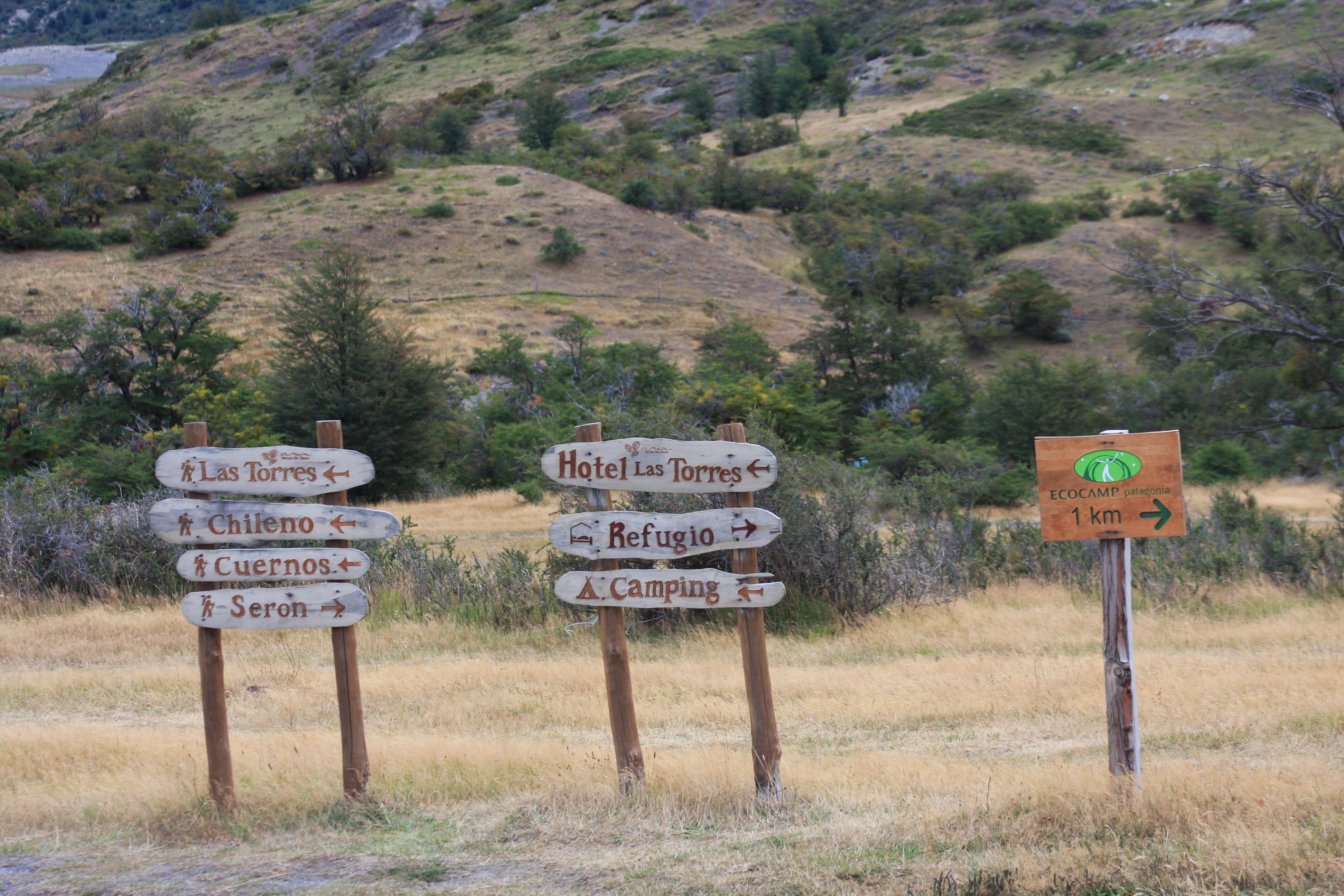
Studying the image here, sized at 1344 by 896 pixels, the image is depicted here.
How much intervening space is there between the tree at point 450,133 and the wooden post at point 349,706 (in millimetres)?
74557

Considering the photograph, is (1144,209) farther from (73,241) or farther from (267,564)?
(267,564)

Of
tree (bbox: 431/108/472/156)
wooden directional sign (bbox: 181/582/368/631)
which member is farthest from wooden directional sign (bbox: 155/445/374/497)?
tree (bbox: 431/108/472/156)

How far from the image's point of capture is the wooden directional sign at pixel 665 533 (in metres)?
5.10

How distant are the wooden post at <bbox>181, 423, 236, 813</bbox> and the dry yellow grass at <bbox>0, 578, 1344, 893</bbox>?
0.39 feet

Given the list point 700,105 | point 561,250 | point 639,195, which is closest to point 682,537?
point 561,250

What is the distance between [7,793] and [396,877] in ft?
9.61

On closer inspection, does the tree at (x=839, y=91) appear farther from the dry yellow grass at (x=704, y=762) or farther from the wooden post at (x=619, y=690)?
the wooden post at (x=619, y=690)

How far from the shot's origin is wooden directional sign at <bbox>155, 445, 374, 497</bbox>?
16.9 feet

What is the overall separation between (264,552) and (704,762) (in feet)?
9.06

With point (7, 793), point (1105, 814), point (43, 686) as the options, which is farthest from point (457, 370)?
point (1105, 814)

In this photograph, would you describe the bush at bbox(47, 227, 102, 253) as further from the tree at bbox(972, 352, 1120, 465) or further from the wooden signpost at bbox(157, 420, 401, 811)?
the wooden signpost at bbox(157, 420, 401, 811)

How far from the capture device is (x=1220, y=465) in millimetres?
24188

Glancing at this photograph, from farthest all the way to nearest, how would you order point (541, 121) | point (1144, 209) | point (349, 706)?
point (541, 121), point (1144, 209), point (349, 706)

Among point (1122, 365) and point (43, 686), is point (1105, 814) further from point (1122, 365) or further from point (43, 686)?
point (1122, 365)
